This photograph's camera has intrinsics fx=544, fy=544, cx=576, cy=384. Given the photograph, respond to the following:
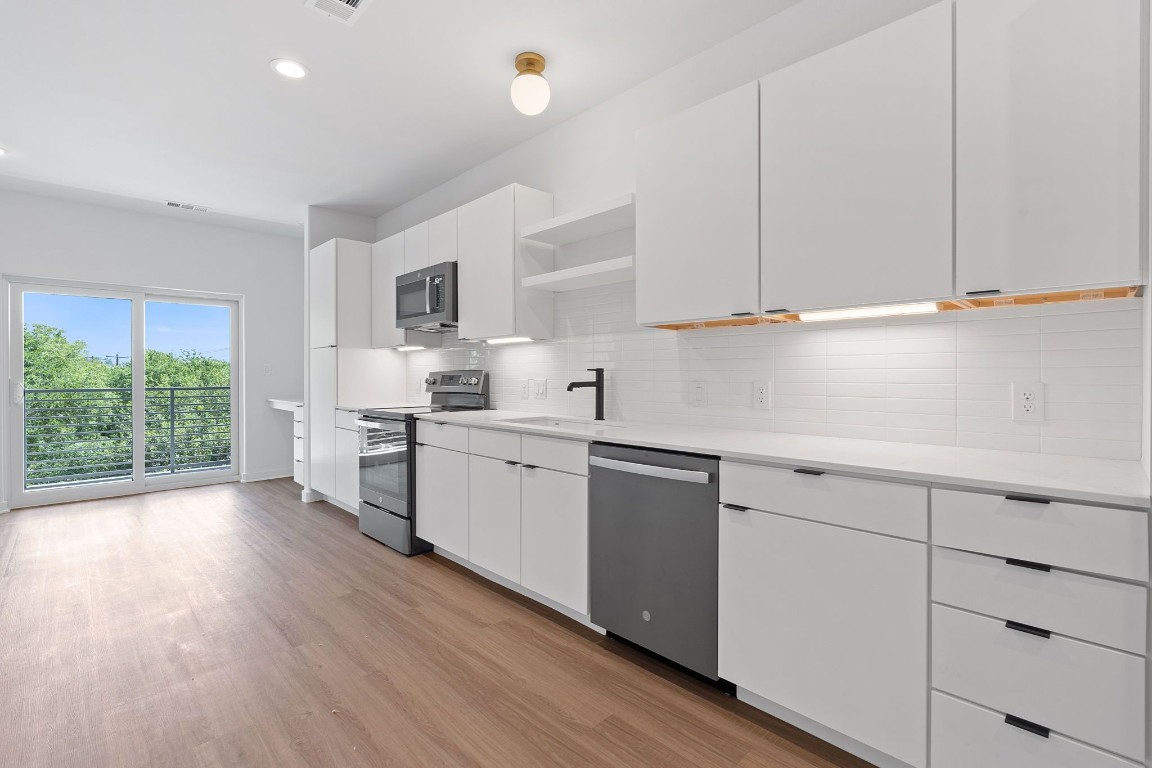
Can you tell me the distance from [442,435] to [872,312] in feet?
7.45

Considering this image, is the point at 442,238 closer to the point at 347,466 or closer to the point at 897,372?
→ the point at 347,466

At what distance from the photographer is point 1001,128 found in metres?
1.50

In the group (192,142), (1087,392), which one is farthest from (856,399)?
(192,142)

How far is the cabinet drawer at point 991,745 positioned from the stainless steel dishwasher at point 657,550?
0.67 m

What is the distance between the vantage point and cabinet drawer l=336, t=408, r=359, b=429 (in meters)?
4.13

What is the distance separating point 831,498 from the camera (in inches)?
61.8

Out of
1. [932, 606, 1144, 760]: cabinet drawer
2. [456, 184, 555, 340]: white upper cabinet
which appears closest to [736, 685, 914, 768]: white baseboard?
[932, 606, 1144, 760]: cabinet drawer

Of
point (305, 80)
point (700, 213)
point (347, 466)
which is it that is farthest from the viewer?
point (347, 466)

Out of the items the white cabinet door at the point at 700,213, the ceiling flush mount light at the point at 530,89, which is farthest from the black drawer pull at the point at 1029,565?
the ceiling flush mount light at the point at 530,89

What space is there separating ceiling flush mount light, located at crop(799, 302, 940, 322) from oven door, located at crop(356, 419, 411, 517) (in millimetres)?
2443

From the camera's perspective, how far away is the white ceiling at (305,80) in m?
2.33

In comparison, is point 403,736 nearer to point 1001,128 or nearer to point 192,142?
point 1001,128

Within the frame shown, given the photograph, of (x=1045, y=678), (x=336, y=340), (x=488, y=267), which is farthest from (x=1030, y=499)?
(x=336, y=340)

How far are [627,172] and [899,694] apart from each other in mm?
2490
